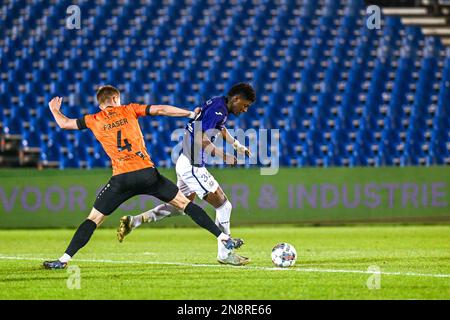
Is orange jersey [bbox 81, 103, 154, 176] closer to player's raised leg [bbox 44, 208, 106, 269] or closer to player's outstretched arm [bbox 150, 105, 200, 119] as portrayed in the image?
player's outstretched arm [bbox 150, 105, 200, 119]

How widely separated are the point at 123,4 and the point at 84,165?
217 inches

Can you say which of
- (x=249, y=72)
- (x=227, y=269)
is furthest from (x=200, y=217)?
(x=249, y=72)

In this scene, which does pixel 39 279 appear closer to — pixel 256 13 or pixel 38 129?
pixel 38 129

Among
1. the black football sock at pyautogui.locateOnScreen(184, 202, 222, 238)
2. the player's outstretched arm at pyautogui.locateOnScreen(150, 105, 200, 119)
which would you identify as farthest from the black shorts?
the player's outstretched arm at pyautogui.locateOnScreen(150, 105, 200, 119)

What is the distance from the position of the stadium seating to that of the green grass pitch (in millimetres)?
5428

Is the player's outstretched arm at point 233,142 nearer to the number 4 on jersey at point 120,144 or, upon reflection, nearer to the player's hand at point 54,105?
the number 4 on jersey at point 120,144

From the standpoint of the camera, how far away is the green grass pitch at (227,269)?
7.79 metres

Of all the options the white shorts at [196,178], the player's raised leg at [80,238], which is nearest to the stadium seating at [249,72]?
the white shorts at [196,178]

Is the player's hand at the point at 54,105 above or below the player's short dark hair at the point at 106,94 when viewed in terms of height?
below

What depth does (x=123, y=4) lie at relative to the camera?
921 inches

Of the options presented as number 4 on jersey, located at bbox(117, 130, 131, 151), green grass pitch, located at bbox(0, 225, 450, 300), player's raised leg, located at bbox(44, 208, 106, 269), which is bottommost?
green grass pitch, located at bbox(0, 225, 450, 300)

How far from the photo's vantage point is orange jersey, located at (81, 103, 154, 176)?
962 cm

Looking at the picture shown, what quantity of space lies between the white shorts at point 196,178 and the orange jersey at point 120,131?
3.69ft

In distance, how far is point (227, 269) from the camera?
9.73m
